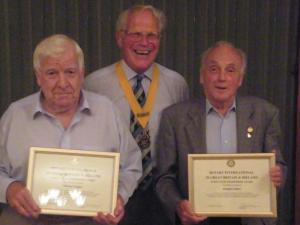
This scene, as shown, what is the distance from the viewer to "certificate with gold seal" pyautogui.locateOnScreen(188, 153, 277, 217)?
6.73 ft

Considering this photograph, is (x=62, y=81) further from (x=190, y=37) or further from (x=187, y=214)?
(x=190, y=37)

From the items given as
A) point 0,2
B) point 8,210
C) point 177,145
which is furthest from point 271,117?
point 0,2

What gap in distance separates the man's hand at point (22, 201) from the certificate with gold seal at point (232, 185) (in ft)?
2.11

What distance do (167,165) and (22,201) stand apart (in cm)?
68

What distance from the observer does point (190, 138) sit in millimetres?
2199

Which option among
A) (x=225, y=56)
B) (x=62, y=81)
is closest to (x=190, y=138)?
(x=225, y=56)

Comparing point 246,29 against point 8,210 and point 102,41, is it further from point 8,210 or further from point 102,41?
point 8,210

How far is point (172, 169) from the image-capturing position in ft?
7.46

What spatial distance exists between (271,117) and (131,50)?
0.75 m

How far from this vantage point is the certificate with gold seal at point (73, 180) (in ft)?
6.27

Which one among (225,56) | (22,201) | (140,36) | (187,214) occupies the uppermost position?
(140,36)

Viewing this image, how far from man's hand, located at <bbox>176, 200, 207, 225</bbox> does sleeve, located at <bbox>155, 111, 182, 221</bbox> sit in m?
0.10

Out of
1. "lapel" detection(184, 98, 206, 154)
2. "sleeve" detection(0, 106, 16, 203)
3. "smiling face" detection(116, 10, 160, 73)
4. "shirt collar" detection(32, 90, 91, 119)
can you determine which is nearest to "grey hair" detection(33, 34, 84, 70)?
"shirt collar" detection(32, 90, 91, 119)

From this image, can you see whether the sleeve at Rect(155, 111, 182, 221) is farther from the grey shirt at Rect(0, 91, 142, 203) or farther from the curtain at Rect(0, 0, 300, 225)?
the curtain at Rect(0, 0, 300, 225)
